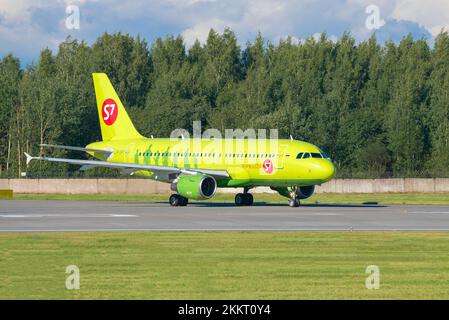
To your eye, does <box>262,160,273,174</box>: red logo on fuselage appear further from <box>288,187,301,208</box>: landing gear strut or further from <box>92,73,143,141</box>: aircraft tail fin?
<box>92,73,143,141</box>: aircraft tail fin

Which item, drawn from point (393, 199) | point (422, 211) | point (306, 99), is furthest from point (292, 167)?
point (306, 99)

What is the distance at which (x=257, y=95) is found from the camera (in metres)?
127

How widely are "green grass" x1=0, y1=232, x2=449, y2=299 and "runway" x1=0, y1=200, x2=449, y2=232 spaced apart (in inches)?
119

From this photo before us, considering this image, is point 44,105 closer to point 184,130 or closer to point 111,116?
point 184,130

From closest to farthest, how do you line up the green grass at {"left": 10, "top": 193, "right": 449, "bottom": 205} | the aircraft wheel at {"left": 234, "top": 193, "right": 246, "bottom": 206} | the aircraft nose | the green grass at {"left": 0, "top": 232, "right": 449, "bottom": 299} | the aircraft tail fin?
the green grass at {"left": 0, "top": 232, "right": 449, "bottom": 299}, the aircraft nose, the aircraft wheel at {"left": 234, "top": 193, "right": 246, "bottom": 206}, the green grass at {"left": 10, "top": 193, "right": 449, "bottom": 205}, the aircraft tail fin

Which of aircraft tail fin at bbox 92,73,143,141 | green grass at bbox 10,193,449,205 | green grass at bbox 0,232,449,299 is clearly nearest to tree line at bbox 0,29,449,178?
green grass at bbox 10,193,449,205

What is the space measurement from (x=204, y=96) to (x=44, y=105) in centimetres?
2895

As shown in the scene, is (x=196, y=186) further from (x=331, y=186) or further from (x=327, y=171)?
(x=331, y=186)

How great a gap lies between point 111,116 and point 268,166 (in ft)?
51.8

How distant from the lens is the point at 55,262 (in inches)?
953

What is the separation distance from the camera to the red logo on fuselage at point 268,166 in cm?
5575

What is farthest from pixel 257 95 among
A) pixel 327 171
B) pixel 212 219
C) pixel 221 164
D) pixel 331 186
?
pixel 212 219

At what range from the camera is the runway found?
36.2m

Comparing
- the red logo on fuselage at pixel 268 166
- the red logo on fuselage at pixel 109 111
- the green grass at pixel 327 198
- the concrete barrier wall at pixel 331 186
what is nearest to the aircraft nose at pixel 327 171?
the red logo on fuselage at pixel 268 166
